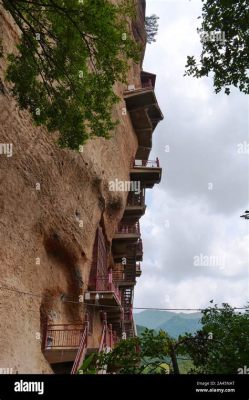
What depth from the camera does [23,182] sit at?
1377cm

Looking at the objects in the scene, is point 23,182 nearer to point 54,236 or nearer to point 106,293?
point 54,236

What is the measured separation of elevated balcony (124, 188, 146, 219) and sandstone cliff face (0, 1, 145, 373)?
18.6 ft

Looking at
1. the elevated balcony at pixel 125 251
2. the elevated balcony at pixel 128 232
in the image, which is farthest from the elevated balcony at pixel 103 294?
the elevated balcony at pixel 125 251

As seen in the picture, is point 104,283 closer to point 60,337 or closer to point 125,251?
point 60,337

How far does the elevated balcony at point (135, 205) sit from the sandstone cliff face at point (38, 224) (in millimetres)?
5683

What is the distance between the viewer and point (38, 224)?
47.9 ft

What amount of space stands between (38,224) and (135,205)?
12581mm

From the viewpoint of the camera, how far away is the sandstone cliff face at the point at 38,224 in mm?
12641

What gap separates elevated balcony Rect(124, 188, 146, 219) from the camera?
26.2 meters

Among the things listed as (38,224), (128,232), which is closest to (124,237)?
(128,232)

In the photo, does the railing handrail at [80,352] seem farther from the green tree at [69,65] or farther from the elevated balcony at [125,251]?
the elevated balcony at [125,251]

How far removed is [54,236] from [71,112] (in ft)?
22.5
